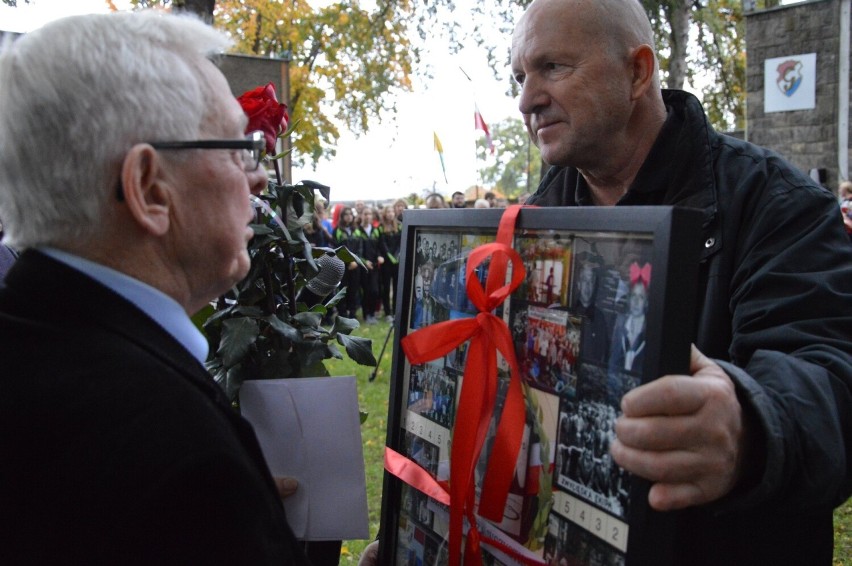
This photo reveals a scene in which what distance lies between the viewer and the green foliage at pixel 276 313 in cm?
183

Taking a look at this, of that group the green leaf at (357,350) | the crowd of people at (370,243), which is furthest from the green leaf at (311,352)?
the crowd of people at (370,243)

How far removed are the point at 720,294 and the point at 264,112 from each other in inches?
43.9

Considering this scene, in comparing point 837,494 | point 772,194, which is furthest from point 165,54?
point 837,494

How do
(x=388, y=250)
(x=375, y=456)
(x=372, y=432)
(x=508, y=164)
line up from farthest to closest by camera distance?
(x=508, y=164), (x=388, y=250), (x=372, y=432), (x=375, y=456)

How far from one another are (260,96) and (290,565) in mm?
1152

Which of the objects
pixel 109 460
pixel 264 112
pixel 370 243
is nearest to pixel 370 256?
pixel 370 243

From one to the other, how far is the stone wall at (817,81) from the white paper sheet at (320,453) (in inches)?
581

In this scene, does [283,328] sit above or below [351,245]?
below

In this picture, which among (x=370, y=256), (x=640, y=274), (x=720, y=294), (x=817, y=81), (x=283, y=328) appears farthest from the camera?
(x=817, y=81)

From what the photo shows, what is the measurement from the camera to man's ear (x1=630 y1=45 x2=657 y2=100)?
1.75 meters

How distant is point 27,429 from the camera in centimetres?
97

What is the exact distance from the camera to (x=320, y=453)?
1.59 meters

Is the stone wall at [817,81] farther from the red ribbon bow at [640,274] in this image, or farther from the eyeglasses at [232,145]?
the red ribbon bow at [640,274]

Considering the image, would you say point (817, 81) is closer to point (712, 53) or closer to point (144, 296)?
point (712, 53)
